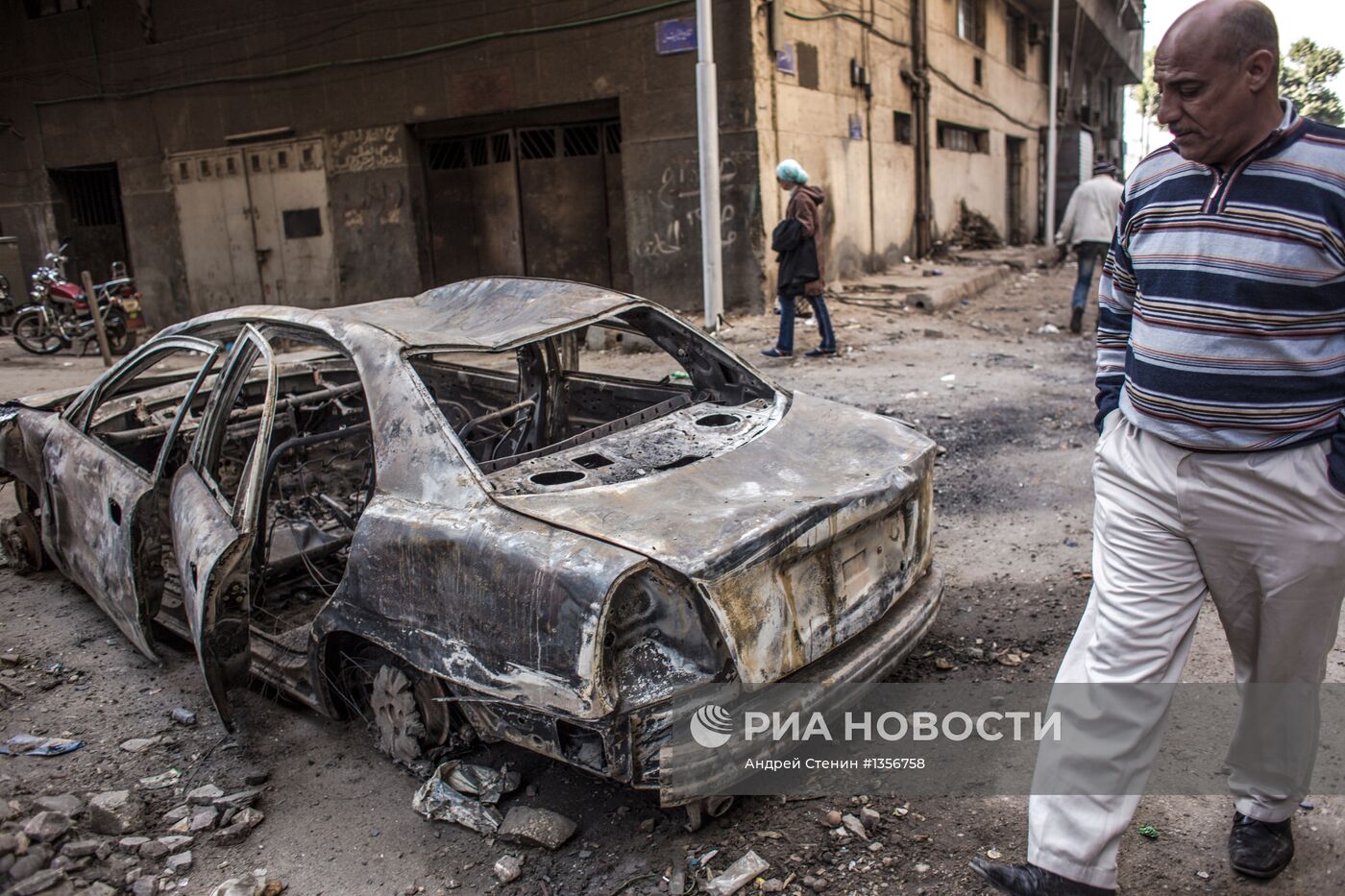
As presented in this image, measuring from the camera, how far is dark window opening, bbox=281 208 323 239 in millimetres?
12695

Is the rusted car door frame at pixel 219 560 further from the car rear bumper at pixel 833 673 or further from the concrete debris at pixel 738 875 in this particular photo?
the concrete debris at pixel 738 875

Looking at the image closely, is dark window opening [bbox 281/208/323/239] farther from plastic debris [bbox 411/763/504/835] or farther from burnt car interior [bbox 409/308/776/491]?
plastic debris [bbox 411/763/504/835]

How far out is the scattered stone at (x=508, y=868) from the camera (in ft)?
7.96

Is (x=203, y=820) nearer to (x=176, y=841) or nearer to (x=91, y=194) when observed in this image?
(x=176, y=841)

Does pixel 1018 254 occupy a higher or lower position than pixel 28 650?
higher

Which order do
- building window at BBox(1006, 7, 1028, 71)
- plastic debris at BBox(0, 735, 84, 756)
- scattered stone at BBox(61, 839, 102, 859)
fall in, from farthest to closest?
building window at BBox(1006, 7, 1028, 71) < plastic debris at BBox(0, 735, 84, 756) < scattered stone at BBox(61, 839, 102, 859)

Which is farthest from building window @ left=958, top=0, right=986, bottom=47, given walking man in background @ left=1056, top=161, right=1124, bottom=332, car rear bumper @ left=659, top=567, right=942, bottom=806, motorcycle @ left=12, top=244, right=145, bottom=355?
car rear bumper @ left=659, top=567, right=942, bottom=806

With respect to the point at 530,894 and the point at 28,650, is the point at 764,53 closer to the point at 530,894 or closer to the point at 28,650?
the point at 28,650

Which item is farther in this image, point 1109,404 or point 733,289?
point 733,289

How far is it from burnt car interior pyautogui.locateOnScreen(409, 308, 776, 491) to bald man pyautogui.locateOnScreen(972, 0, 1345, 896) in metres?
1.34

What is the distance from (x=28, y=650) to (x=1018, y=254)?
1639 cm

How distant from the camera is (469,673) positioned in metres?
2.47

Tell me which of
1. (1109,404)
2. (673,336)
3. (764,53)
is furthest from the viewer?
(764,53)

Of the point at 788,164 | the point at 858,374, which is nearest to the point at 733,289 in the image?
the point at 788,164
